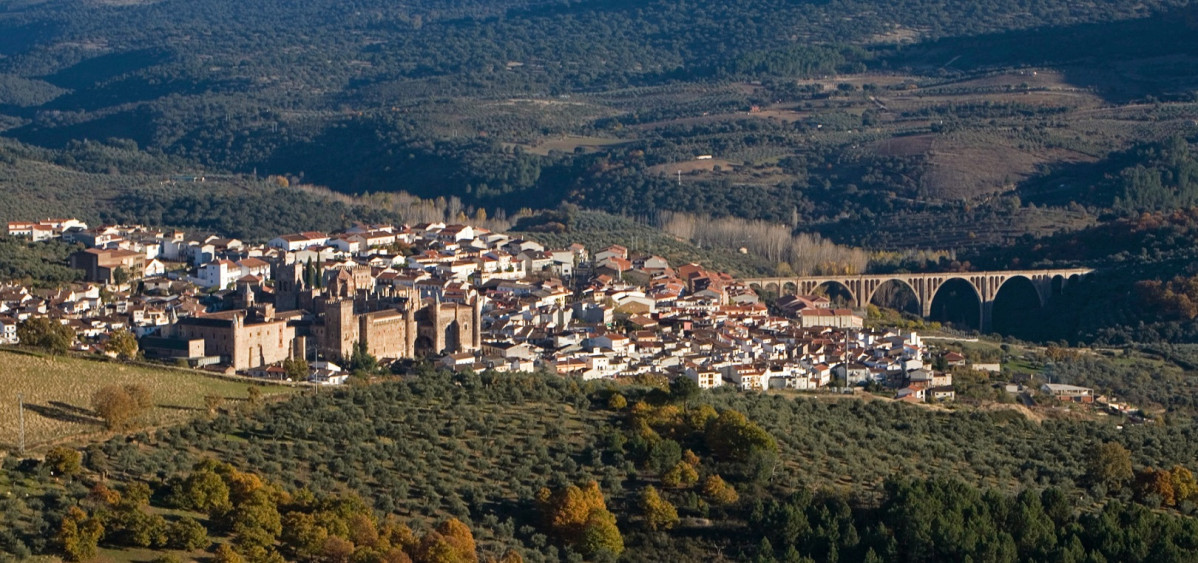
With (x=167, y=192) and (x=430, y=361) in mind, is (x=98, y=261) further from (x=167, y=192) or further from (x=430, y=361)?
(x=167, y=192)

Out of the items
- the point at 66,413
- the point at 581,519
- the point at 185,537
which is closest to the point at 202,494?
the point at 185,537

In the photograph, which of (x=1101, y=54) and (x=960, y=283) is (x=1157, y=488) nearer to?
(x=960, y=283)

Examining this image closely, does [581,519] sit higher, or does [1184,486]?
[581,519]

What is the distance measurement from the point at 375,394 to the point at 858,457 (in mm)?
8973

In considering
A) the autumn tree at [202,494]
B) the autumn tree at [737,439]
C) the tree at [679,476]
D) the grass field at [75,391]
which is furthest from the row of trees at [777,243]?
the autumn tree at [202,494]

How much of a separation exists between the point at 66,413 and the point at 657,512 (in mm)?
10338

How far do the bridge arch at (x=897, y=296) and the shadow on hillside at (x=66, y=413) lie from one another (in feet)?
140

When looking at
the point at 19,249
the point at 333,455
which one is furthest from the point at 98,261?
the point at 333,455

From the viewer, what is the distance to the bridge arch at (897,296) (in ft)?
255

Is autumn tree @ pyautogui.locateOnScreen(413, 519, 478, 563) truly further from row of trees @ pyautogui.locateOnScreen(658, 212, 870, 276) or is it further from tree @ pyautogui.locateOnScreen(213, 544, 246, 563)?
row of trees @ pyautogui.locateOnScreen(658, 212, 870, 276)

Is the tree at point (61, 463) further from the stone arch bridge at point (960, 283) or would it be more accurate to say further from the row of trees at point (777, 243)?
the row of trees at point (777, 243)

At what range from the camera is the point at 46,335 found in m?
44.8

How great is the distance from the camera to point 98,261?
193 ft

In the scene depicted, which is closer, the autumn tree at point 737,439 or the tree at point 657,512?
the tree at point 657,512
